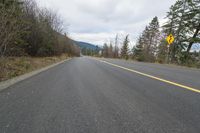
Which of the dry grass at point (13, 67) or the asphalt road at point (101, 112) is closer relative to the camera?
the asphalt road at point (101, 112)

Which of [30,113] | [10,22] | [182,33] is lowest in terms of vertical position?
[30,113]

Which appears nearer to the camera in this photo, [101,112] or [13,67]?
[101,112]

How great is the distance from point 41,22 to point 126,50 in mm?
54839

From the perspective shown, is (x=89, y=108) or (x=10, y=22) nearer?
(x=89, y=108)

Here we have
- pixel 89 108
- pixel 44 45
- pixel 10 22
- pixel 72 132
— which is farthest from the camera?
pixel 44 45

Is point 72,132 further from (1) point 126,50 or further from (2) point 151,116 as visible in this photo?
(1) point 126,50

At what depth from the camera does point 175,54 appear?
2961 cm

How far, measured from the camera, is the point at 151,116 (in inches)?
117

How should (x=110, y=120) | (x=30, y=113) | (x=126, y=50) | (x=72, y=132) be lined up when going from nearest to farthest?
(x=72, y=132)
(x=110, y=120)
(x=30, y=113)
(x=126, y=50)

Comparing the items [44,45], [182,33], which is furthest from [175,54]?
[44,45]

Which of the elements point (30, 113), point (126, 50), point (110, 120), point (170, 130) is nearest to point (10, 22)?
point (30, 113)

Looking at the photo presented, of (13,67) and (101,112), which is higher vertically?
(101,112)

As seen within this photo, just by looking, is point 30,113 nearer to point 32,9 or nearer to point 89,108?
point 89,108

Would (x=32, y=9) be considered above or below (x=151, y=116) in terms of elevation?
above
